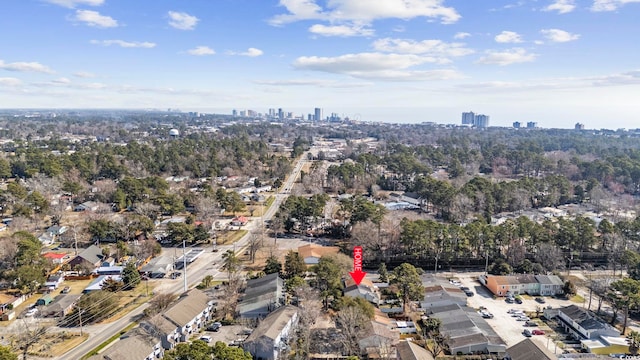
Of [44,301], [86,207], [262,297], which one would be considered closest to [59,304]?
[44,301]

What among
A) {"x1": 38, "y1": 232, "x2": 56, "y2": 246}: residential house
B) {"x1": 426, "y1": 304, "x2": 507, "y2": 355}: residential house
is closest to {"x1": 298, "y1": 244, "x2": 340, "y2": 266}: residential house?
{"x1": 426, "y1": 304, "x2": 507, "y2": 355}: residential house

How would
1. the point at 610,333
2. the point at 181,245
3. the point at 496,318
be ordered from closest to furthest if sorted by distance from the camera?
the point at 610,333, the point at 496,318, the point at 181,245

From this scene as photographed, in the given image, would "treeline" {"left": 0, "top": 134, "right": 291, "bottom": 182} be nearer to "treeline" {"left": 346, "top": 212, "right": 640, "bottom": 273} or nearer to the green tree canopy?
"treeline" {"left": 346, "top": 212, "right": 640, "bottom": 273}

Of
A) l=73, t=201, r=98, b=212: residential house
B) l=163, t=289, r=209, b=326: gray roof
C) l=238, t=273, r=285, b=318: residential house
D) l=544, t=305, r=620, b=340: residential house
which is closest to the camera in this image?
l=163, t=289, r=209, b=326: gray roof

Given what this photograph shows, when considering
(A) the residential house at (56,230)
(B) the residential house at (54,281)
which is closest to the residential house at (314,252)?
(B) the residential house at (54,281)

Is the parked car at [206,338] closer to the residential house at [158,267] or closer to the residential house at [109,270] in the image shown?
the residential house at [158,267]

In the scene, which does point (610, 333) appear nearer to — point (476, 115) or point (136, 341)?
point (136, 341)

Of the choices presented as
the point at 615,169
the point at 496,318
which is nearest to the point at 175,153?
the point at 496,318
